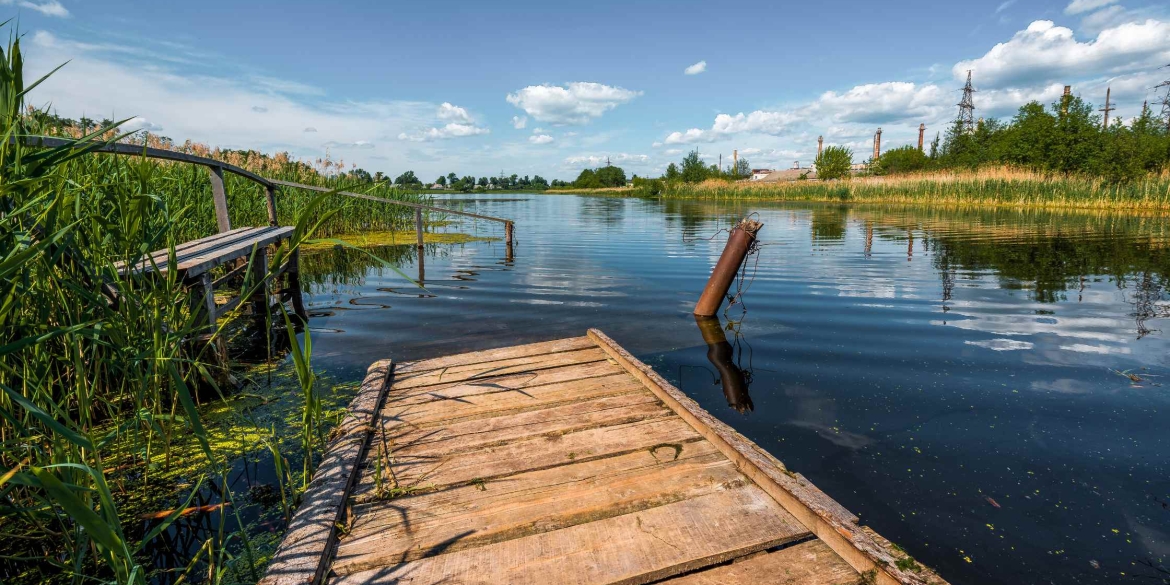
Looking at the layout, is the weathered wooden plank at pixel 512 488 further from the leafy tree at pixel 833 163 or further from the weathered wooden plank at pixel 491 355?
the leafy tree at pixel 833 163

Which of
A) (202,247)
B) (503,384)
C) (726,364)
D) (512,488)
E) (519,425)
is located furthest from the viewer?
(726,364)

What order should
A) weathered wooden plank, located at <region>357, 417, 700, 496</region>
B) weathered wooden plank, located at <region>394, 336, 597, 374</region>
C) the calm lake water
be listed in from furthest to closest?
weathered wooden plank, located at <region>394, 336, 597, 374</region> < the calm lake water < weathered wooden plank, located at <region>357, 417, 700, 496</region>

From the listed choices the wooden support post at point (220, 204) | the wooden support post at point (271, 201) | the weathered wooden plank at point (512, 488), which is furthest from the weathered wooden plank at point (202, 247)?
the weathered wooden plank at point (512, 488)

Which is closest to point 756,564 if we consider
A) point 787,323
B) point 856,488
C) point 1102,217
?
point 856,488

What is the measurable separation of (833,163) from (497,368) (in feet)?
210

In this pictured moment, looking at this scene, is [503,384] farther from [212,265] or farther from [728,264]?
[728,264]

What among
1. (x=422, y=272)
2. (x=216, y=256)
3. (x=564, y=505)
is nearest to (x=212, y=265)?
(x=216, y=256)

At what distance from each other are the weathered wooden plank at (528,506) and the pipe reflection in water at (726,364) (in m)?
2.01

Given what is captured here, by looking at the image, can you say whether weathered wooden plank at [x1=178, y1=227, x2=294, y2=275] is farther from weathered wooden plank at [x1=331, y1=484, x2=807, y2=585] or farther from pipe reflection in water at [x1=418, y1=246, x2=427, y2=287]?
pipe reflection in water at [x1=418, y1=246, x2=427, y2=287]

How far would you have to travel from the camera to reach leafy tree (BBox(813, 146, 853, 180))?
5947 centimetres

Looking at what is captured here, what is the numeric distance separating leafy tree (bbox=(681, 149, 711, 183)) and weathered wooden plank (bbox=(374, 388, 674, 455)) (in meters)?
66.6

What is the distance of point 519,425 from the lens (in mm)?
3221

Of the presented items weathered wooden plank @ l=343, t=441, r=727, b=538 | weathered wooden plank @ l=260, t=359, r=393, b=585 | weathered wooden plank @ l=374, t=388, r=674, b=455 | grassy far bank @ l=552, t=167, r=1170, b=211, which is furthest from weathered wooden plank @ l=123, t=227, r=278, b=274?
grassy far bank @ l=552, t=167, r=1170, b=211

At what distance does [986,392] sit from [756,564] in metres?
3.88
